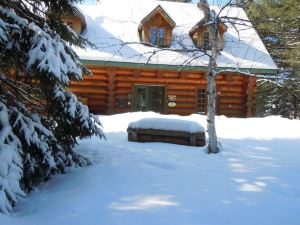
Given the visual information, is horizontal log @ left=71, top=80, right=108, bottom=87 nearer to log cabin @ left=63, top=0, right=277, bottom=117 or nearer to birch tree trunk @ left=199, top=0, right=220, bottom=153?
log cabin @ left=63, top=0, right=277, bottom=117

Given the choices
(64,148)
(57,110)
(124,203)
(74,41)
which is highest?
(74,41)

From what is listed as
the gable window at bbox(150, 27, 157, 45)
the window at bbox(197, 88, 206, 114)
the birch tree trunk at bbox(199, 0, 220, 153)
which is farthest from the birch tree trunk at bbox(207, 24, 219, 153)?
the window at bbox(197, 88, 206, 114)

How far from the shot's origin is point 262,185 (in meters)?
6.18

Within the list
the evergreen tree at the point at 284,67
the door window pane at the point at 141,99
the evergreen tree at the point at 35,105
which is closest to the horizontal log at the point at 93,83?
the door window pane at the point at 141,99

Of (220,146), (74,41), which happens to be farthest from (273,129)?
(74,41)

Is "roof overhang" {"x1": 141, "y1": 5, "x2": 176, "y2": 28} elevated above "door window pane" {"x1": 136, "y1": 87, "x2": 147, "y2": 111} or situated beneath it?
elevated above

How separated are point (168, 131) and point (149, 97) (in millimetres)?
10231

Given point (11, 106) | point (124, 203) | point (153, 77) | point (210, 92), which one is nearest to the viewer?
point (124, 203)

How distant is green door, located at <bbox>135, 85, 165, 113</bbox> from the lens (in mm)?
19391

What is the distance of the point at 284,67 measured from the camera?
1123 inches

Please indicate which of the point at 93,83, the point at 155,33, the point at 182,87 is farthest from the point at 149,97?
the point at 155,33

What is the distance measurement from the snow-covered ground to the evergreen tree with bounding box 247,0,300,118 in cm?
1371

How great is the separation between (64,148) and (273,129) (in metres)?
8.13

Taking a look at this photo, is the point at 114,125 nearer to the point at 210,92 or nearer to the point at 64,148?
the point at 210,92
